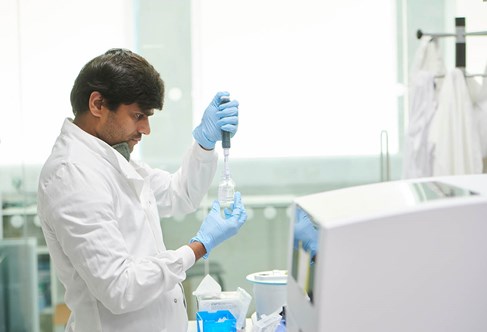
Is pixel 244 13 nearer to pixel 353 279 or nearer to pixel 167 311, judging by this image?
pixel 167 311

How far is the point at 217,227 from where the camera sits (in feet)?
5.27

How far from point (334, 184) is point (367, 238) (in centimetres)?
234

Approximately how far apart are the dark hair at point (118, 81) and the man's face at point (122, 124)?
0.02 meters

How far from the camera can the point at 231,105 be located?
177cm

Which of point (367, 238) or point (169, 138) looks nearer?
point (367, 238)

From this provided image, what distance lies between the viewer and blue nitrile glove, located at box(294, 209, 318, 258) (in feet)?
2.45

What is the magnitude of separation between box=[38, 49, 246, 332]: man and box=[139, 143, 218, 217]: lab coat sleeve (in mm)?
208

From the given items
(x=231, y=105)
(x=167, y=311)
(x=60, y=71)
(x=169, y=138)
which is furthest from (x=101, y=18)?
(x=167, y=311)

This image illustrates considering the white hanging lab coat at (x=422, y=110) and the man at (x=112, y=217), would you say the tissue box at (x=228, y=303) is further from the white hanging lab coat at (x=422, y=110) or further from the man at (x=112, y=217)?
the white hanging lab coat at (x=422, y=110)

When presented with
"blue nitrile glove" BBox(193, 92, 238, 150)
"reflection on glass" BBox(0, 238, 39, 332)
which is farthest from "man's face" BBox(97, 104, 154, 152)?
"reflection on glass" BBox(0, 238, 39, 332)

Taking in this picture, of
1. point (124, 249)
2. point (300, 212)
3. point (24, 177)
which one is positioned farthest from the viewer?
point (24, 177)

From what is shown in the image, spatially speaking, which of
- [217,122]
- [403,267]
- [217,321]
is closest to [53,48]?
[217,122]

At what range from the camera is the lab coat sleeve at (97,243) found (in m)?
1.30

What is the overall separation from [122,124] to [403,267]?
96cm
